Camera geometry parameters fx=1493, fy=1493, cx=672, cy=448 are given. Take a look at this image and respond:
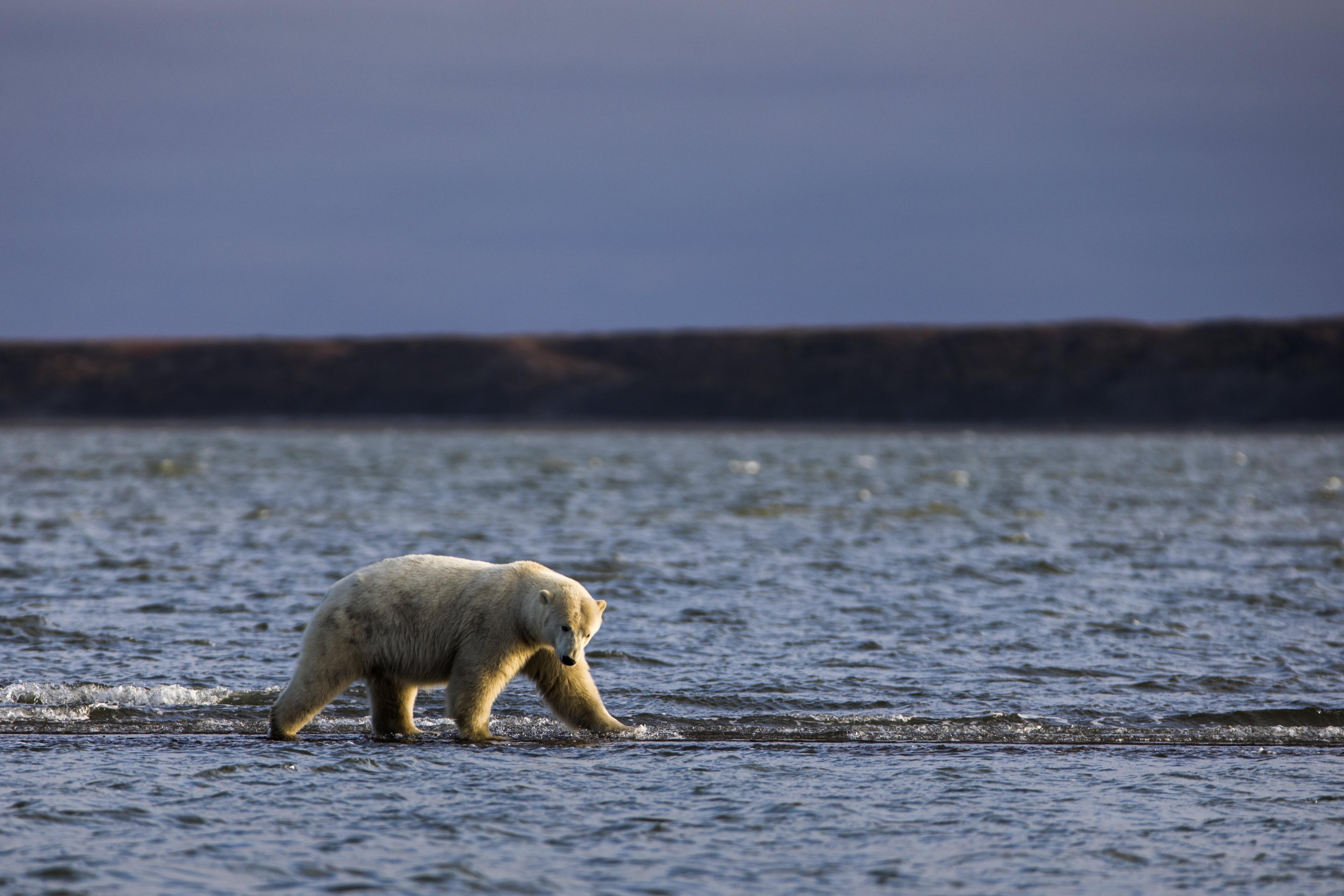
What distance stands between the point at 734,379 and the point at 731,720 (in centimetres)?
13296

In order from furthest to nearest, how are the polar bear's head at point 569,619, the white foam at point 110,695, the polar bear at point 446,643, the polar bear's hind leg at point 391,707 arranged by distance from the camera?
the white foam at point 110,695
the polar bear's hind leg at point 391,707
the polar bear at point 446,643
the polar bear's head at point 569,619

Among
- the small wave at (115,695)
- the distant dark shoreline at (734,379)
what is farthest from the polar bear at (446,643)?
the distant dark shoreline at (734,379)

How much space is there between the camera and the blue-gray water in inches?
269

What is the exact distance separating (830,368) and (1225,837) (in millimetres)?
136881

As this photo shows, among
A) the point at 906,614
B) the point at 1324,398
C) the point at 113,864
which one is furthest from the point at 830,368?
the point at 113,864

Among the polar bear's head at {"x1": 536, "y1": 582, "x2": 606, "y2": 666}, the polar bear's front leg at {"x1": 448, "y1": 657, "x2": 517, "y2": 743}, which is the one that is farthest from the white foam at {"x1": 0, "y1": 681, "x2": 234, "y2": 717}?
the polar bear's head at {"x1": 536, "y1": 582, "x2": 606, "y2": 666}

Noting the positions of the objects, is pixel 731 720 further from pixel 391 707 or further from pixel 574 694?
pixel 391 707

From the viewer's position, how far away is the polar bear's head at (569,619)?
9062 mm

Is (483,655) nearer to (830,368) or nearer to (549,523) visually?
(549,523)

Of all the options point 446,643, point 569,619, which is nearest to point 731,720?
point 569,619

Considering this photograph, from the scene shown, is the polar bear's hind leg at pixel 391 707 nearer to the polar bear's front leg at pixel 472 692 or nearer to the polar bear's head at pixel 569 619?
the polar bear's front leg at pixel 472 692

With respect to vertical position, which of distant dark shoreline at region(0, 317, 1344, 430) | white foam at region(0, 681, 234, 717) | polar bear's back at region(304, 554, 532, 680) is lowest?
white foam at region(0, 681, 234, 717)

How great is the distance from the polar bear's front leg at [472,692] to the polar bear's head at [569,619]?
0.45 m

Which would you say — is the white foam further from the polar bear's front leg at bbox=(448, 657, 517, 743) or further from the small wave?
the polar bear's front leg at bbox=(448, 657, 517, 743)
